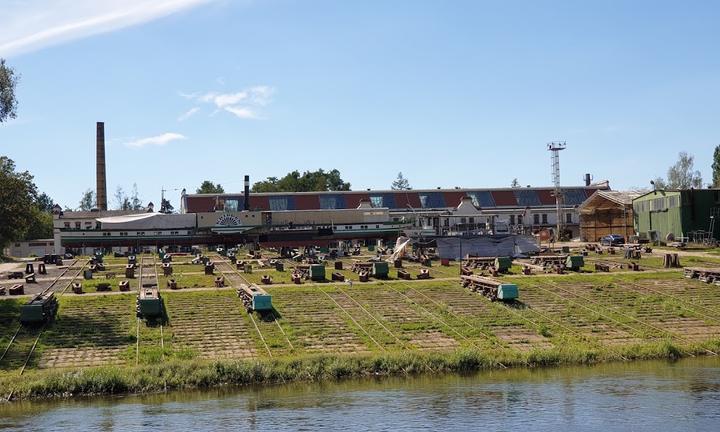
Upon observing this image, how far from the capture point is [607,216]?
96.2 m

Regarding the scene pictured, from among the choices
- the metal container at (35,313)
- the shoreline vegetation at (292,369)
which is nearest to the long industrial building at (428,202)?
the metal container at (35,313)

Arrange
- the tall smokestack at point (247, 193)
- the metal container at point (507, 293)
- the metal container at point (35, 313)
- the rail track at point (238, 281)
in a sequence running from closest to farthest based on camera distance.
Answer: the rail track at point (238, 281), the metal container at point (35, 313), the metal container at point (507, 293), the tall smokestack at point (247, 193)

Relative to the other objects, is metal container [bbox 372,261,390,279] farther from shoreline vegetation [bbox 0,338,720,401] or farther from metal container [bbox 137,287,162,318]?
shoreline vegetation [bbox 0,338,720,401]

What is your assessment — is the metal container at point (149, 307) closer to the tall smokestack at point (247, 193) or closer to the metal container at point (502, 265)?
the metal container at point (502, 265)

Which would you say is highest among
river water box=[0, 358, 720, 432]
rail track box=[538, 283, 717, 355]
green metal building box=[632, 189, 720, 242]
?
green metal building box=[632, 189, 720, 242]

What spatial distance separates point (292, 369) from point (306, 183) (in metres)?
131

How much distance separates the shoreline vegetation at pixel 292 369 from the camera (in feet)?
108

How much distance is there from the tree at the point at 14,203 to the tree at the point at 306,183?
4050 inches

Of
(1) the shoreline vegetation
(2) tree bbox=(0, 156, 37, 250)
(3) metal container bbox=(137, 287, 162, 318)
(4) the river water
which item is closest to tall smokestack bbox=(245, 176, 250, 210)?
(2) tree bbox=(0, 156, 37, 250)

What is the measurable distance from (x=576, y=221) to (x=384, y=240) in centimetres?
3115

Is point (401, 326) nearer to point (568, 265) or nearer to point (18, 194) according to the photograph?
point (568, 265)

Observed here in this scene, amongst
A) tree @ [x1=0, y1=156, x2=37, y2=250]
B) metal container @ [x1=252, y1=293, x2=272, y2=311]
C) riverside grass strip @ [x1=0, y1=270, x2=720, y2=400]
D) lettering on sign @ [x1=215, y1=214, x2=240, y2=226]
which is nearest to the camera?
riverside grass strip @ [x1=0, y1=270, x2=720, y2=400]

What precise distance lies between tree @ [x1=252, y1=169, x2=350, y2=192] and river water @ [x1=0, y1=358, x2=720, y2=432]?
126 meters

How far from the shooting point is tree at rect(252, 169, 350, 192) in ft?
530
